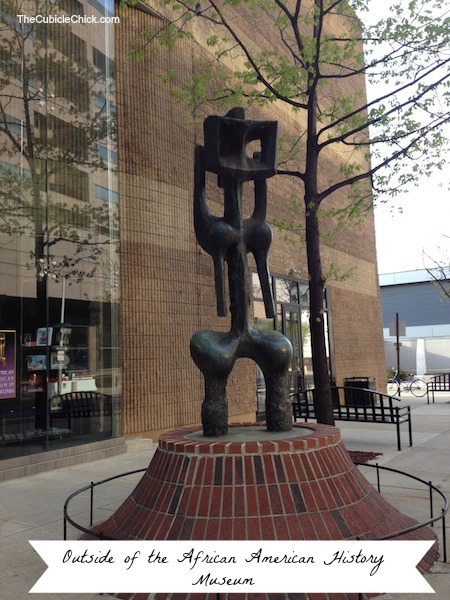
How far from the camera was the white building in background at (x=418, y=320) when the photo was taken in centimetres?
3828

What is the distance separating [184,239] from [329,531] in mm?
8601

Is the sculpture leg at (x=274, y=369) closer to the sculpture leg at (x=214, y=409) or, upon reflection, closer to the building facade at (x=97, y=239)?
the sculpture leg at (x=214, y=409)

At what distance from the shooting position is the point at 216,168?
5.45m

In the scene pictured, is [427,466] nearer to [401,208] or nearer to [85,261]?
[401,208]

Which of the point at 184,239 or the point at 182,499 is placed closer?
the point at 182,499

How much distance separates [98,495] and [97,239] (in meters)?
5.04

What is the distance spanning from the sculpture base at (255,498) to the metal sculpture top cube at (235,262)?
1.86 feet

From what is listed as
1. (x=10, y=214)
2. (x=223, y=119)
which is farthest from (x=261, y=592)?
(x=10, y=214)

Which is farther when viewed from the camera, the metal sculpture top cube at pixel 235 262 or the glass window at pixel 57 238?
the glass window at pixel 57 238

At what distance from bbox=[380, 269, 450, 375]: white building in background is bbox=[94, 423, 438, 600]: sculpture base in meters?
34.6

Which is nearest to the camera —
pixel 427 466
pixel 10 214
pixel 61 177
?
pixel 427 466

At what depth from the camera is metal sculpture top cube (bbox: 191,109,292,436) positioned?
17.2ft

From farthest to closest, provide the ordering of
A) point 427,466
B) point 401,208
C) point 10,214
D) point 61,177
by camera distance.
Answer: point 401,208 → point 61,177 → point 10,214 → point 427,466

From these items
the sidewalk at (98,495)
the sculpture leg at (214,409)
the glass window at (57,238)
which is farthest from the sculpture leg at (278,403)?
the glass window at (57,238)
